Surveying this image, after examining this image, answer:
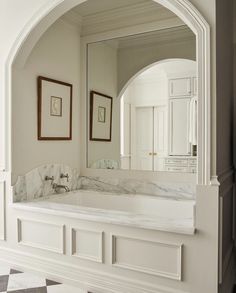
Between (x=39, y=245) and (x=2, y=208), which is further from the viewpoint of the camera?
(x=2, y=208)

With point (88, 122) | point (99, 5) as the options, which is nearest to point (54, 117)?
point (88, 122)

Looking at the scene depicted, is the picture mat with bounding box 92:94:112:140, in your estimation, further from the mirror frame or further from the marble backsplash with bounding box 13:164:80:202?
the marble backsplash with bounding box 13:164:80:202

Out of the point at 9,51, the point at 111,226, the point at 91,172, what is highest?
the point at 9,51

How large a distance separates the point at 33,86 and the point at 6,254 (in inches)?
66.3

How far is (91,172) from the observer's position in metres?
3.72

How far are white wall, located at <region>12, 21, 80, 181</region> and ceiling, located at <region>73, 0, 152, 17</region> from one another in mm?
256

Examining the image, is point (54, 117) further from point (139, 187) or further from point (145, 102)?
point (139, 187)

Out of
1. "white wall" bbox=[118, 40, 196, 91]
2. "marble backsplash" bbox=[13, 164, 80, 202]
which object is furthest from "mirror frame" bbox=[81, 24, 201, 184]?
"marble backsplash" bbox=[13, 164, 80, 202]

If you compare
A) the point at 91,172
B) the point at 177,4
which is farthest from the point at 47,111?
the point at 177,4

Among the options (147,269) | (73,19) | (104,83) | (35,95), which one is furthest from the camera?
(104,83)

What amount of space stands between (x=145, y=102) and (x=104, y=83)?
60 cm

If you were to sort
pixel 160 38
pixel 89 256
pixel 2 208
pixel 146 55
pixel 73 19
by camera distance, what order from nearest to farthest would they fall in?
pixel 89 256 → pixel 2 208 → pixel 160 38 → pixel 146 55 → pixel 73 19

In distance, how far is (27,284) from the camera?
8.59 ft

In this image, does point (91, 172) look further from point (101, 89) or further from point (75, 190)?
point (101, 89)
